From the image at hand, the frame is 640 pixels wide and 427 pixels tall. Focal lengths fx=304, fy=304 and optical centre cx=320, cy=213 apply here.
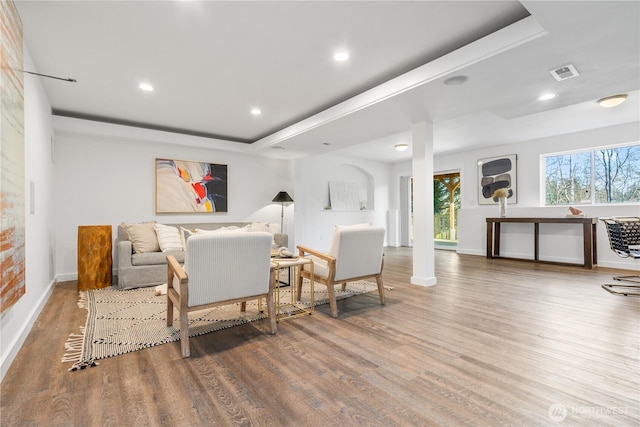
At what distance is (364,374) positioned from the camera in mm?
1867

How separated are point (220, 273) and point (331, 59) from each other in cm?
220

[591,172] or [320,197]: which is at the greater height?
[591,172]

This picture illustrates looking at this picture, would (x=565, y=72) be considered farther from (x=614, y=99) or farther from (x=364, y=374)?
(x=364, y=374)

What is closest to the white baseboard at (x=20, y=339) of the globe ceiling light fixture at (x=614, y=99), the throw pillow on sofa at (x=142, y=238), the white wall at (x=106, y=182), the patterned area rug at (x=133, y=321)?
the patterned area rug at (x=133, y=321)

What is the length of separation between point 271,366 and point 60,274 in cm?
431

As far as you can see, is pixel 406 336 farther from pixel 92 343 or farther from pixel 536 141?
pixel 536 141

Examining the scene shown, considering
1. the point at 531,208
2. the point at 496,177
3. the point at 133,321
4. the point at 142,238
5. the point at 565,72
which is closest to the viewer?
the point at 565,72

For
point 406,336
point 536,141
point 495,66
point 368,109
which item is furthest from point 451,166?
point 406,336

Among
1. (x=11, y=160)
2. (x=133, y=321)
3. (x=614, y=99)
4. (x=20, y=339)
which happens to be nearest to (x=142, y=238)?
(x=133, y=321)

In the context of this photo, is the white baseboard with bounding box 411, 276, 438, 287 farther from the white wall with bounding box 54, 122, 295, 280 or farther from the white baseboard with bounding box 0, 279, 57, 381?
the white baseboard with bounding box 0, 279, 57, 381

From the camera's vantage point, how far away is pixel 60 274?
4.48m

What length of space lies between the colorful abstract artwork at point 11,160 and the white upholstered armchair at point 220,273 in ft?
3.04

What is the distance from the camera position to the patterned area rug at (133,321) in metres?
2.23

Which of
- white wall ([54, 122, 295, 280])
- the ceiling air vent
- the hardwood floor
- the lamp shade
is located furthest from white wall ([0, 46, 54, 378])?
the ceiling air vent
